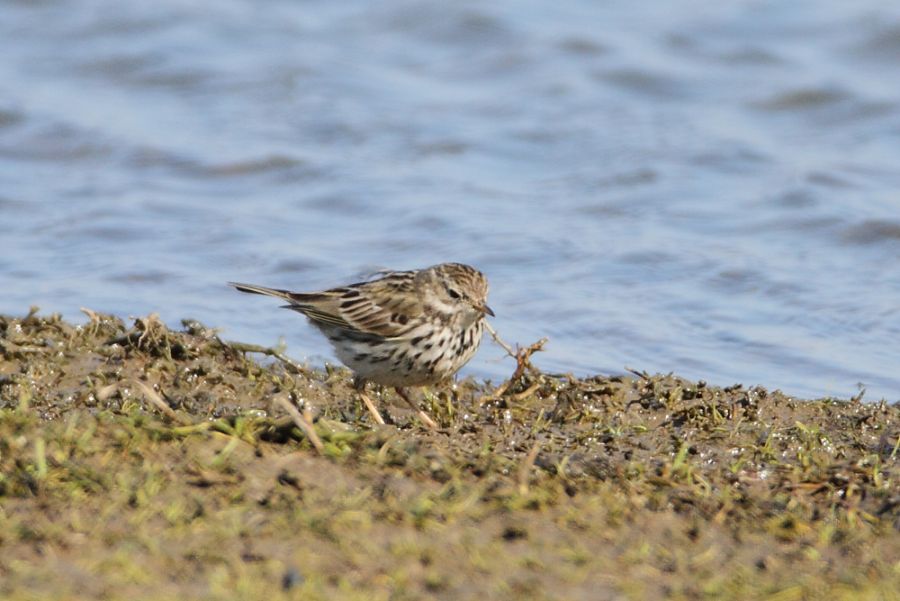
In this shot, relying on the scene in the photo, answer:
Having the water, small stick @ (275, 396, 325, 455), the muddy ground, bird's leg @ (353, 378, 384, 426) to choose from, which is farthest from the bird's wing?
small stick @ (275, 396, 325, 455)

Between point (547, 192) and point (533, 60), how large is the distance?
4334mm

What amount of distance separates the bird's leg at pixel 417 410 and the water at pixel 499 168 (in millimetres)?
1704

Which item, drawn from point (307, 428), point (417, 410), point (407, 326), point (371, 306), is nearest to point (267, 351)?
point (371, 306)

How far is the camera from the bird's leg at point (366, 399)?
7.73 m

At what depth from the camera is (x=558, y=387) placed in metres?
8.21

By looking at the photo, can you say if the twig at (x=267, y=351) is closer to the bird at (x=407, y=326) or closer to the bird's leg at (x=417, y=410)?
the bird at (x=407, y=326)

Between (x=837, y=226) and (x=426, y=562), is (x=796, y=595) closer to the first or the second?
(x=426, y=562)

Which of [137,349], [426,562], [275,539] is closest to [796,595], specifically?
[426,562]

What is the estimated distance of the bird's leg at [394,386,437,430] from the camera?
756cm

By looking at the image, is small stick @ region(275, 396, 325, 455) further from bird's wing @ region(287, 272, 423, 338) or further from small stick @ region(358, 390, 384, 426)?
bird's wing @ region(287, 272, 423, 338)

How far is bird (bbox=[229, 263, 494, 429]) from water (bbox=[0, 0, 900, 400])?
4.44ft

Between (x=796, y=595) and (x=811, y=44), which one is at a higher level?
(x=811, y=44)

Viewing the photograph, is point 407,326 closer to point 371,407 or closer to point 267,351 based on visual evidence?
point 371,407

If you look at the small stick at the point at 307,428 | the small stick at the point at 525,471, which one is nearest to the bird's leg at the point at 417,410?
the small stick at the point at 525,471
